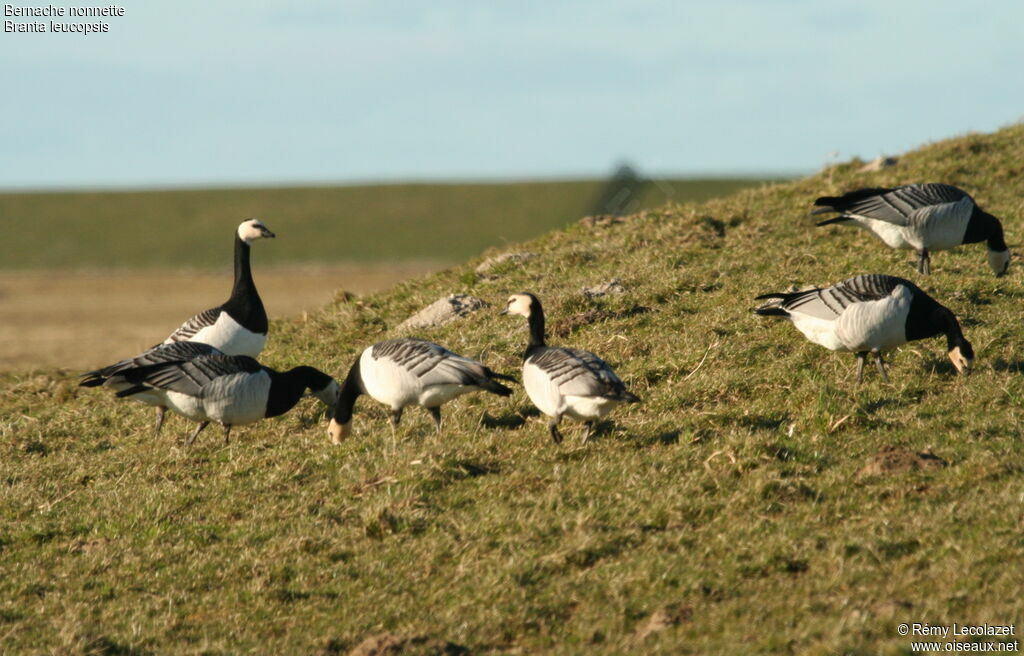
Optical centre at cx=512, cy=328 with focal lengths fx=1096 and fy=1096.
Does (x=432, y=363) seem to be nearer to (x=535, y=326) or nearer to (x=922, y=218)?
(x=535, y=326)

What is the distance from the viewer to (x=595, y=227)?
2302cm

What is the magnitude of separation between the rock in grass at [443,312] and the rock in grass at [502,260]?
218 centimetres

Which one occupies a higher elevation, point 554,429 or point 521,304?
point 521,304

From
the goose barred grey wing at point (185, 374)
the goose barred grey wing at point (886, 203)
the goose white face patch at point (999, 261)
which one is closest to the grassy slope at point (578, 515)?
the goose white face patch at point (999, 261)

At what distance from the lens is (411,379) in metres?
12.4

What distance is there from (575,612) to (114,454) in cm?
753

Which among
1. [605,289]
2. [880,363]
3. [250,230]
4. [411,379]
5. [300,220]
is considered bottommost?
[300,220]

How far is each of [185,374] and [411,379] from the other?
2.77 metres

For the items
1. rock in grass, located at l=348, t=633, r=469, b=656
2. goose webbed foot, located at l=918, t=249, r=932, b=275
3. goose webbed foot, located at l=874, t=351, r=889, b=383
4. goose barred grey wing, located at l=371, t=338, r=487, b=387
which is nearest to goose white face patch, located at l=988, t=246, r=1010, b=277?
goose webbed foot, located at l=918, t=249, r=932, b=275

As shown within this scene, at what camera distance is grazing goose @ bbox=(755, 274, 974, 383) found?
1269 centimetres

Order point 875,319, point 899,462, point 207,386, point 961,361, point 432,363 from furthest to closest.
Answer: point 961,361 < point 207,386 < point 875,319 < point 432,363 < point 899,462

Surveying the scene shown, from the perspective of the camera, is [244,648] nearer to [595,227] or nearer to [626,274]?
[626,274]

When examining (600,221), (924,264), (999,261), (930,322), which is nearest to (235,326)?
(930,322)

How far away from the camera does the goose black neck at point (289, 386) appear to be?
13242 mm
